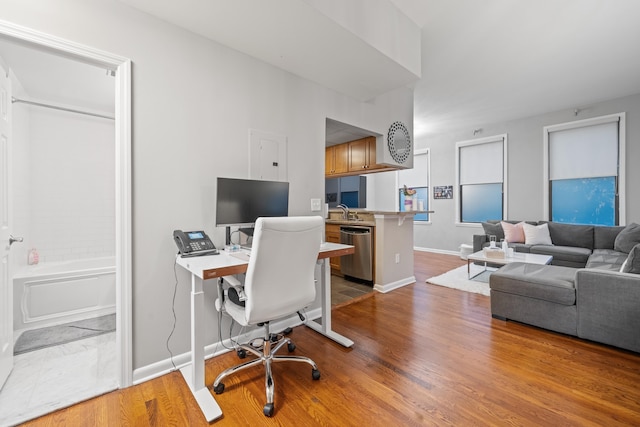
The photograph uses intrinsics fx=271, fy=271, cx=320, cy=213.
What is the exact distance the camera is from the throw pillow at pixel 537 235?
453 centimetres

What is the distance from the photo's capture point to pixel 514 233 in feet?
15.7

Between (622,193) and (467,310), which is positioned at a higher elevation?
(622,193)

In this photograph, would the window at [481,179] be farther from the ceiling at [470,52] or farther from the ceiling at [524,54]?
the ceiling at [470,52]

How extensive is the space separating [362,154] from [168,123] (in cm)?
273

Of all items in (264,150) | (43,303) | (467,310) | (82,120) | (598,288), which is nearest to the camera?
(598,288)

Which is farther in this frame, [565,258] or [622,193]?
[622,193]

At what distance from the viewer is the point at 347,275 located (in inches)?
165

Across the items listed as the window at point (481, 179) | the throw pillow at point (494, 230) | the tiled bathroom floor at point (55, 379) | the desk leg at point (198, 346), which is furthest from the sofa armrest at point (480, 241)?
the tiled bathroom floor at point (55, 379)

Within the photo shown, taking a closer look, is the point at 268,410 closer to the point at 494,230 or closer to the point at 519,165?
the point at 494,230

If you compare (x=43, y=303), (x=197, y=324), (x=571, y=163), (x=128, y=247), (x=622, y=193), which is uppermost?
(x=571, y=163)

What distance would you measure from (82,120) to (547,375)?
5246 mm

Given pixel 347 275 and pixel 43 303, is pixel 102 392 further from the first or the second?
pixel 347 275

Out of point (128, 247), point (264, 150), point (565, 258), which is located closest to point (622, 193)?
point (565, 258)

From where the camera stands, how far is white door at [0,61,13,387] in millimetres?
1709
